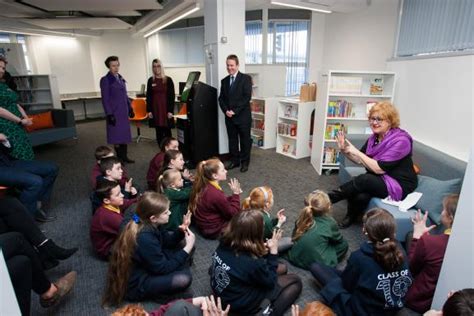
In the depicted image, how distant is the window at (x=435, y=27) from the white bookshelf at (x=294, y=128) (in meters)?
1.50

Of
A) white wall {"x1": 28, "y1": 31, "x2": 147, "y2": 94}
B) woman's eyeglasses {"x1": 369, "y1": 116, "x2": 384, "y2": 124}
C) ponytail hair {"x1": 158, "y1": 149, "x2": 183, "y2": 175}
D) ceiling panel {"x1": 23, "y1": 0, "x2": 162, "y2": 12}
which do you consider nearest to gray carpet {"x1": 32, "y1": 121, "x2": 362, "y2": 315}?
ponytail hair {"x1": 158, "y1": 149, "x2": 183, "y2": 175}

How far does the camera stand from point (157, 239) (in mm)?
1748

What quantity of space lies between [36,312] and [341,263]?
206 centimetres

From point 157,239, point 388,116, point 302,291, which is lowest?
point 302,291

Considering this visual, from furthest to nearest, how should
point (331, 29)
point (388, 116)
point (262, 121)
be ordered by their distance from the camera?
point (331, 29) < point (262, 121) < point (388, 116)

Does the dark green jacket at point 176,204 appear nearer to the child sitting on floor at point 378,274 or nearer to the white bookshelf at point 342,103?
the child sitting on floor at point 378,274

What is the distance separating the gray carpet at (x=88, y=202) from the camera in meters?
1.94

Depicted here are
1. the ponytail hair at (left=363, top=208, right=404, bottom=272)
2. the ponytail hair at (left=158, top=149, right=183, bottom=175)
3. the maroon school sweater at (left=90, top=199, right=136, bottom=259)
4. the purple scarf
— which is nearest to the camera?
the ponytail hair at (left=363, top=208, right=404, bottom=272)

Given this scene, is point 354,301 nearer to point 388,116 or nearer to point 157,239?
point 157,239

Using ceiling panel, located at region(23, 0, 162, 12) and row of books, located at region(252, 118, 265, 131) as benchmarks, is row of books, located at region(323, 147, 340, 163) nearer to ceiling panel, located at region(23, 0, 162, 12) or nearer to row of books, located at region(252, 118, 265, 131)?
row of books, located at region(252, 118, 265, 131)

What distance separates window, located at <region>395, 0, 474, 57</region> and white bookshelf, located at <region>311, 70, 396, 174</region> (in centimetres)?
46

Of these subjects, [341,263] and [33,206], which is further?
[33,206]

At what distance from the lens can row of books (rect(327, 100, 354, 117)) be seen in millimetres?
4074

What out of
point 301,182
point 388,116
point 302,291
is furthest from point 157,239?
point 301,182
